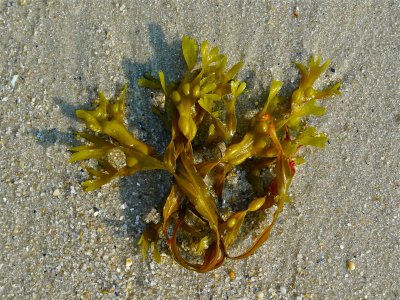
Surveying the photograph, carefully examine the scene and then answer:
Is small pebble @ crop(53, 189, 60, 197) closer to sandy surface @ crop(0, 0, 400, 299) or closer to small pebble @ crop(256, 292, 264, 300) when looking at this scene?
sandy surface @ crop(0, 0, 400, 299)

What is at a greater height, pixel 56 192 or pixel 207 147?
pixel 56 192

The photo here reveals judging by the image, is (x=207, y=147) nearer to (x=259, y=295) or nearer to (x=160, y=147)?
(x=160, y=147)

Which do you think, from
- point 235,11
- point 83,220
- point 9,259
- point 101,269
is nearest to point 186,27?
point 235,11

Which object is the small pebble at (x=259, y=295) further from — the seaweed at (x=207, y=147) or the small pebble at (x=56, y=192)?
the small pebble at (x=56, y=192)

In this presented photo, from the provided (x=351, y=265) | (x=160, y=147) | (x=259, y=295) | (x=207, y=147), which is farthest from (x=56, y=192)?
(x=351, y=265)

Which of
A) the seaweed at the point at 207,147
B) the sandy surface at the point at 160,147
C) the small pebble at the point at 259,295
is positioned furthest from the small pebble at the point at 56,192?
the small pebble at the point at 259,295

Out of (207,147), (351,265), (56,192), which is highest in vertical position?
(56,192)

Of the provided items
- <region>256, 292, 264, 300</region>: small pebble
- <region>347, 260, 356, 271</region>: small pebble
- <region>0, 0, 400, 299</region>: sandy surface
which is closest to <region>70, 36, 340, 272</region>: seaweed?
<region>0, 0, 400, 299</region>: sandy surface
